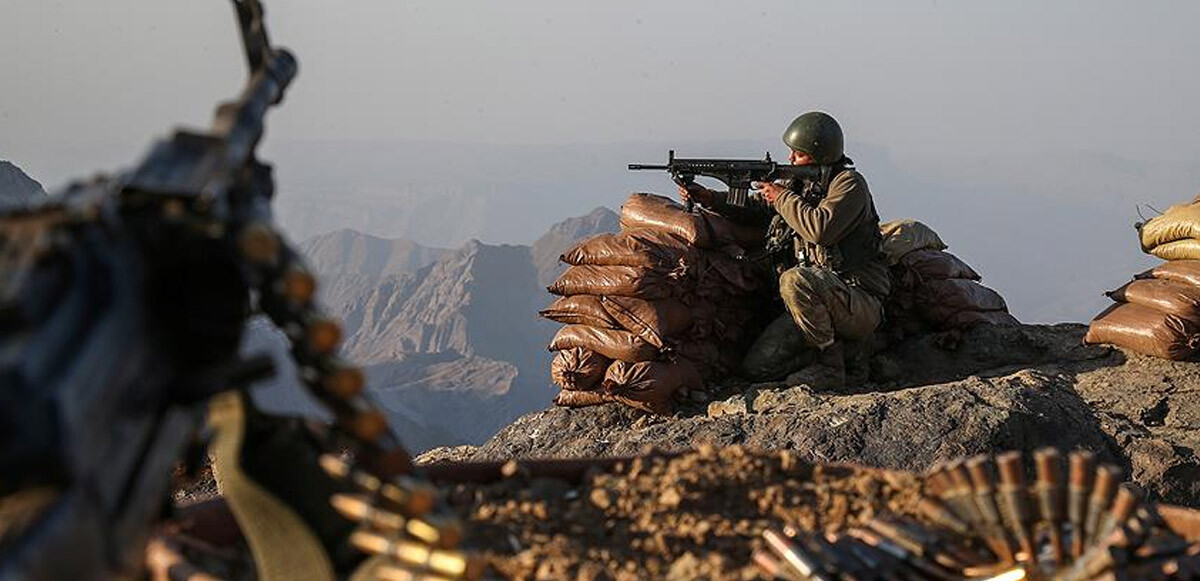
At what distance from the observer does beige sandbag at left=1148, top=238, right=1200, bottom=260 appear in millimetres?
7379

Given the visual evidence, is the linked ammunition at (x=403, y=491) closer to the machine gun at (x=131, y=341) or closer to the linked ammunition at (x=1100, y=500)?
the machine gun at (x=131, y=341)

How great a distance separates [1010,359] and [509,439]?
353 centimetres

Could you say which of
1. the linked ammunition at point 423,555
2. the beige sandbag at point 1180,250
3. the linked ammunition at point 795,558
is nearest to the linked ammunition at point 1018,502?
the linked ammunition at point 795,558

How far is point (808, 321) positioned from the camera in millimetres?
7457

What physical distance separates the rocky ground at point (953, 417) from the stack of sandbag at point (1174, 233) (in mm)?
717

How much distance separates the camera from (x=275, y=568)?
2.42 meters

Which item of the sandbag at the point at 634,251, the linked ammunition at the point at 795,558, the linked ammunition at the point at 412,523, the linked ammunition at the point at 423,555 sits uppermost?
the linked ammunition at the point at 412,523

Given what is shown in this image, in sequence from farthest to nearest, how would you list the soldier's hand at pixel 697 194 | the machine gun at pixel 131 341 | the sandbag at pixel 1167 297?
the soldier's hand at pixel 697 194 < the sandbag at pixel 1167 297 < the machine gun at pixel 131 341

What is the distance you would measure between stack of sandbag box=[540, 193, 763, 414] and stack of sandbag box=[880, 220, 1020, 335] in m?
1.15

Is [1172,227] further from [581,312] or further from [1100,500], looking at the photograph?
[1100,500]

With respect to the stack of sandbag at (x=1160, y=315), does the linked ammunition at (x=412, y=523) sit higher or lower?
higher

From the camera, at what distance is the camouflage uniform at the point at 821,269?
7387 mm

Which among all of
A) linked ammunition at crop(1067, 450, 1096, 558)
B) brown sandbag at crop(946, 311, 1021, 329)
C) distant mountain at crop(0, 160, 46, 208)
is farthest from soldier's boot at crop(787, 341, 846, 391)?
distant mountain at crop(0, 160, 46, 208)

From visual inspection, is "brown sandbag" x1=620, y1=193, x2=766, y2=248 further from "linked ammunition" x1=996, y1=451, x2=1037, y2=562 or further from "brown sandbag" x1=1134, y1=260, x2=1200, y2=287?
"linked ammunition" x1=996, y1=451, x2=1037, y2=562
